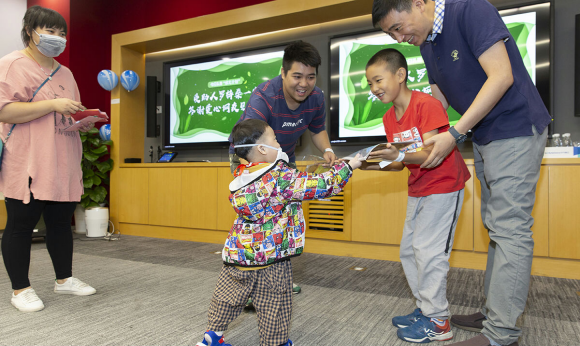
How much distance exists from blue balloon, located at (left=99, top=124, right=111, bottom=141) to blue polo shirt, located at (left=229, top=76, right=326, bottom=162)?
3.23 metres

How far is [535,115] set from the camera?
1.23 m

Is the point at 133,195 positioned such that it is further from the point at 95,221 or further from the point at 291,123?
the point at 291,123

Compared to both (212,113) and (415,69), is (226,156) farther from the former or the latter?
(415,69)

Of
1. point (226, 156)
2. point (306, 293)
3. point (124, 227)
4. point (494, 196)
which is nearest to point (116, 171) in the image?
point (124, 227)

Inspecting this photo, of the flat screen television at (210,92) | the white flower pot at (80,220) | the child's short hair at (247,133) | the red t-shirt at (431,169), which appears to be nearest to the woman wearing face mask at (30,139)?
the child's short hair at (247,133)

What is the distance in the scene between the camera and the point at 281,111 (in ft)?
5.99

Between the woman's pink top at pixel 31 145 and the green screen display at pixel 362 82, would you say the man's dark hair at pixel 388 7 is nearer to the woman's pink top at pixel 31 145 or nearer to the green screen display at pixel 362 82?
the woman's pink top at pixel 31 145

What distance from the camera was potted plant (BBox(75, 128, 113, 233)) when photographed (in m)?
4.21

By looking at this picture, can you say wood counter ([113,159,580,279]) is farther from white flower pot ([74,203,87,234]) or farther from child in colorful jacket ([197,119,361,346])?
child in colorful jacket ([197,119,361,346])

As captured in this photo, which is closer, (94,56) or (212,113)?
(212,113)

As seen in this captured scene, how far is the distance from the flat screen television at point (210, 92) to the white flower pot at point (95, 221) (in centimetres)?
106

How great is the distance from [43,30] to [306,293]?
190 centimetres

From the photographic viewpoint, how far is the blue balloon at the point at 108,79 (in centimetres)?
428

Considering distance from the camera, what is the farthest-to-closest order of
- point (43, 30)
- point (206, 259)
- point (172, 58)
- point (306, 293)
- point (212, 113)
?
point (172, 58) → point (212, 113) → point (206, 259) → point (306, 293) → point (43, 30)
